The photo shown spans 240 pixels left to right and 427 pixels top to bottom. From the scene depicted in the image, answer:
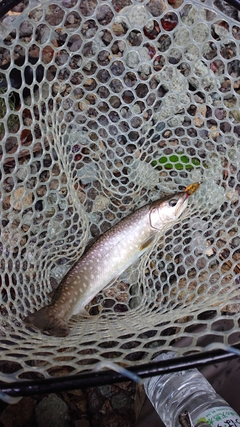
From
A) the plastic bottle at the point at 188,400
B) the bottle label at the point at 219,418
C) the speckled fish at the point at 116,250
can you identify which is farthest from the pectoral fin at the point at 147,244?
the bottle label at the point at 219,418

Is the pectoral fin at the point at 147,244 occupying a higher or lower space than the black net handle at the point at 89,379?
lower

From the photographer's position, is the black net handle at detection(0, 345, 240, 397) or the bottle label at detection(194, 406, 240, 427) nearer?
the black net handle at detection(0, 345, 240, 397)

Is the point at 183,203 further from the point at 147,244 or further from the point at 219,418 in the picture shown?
the point at 219,418

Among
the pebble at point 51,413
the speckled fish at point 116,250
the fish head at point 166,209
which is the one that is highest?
the fish head at point 166,209

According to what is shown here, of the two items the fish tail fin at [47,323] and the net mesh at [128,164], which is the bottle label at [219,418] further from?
the fish tail fin at [47,323]

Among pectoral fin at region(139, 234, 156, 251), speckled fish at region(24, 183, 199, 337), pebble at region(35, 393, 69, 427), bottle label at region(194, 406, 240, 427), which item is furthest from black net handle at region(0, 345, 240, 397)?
pebble at region(35, 393, 69, 427)

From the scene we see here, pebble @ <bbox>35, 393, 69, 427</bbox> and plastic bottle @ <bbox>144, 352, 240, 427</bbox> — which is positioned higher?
plastic bottle @ <bbox>144, 352, 240, 427</bbox>

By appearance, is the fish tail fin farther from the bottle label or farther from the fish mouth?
the fish mouth

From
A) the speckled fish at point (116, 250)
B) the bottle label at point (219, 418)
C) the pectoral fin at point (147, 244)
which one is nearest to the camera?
the bottle label at point (219, 418)
